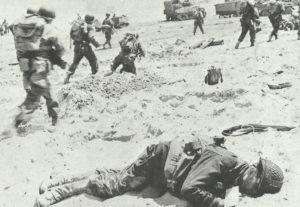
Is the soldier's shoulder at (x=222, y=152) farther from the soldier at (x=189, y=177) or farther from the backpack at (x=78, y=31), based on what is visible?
the backpack at (x=78, y=31)

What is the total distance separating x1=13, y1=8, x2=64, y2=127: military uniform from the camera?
6016 millimetres

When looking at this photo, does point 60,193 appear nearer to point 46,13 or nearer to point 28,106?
point 28,106

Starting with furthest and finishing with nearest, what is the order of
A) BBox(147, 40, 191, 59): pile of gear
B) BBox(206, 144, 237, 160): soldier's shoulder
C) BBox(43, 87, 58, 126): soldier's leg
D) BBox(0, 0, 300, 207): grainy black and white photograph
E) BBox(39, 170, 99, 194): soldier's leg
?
BBox(147, 40, 191, 59): pile of gear → BBox(43, 87, 58, 126): soldier's leg → BBox(39, 170, 99, 194): soldier's leg → BBox(0, 0, 300, 207): grainy black and white photograph → BBox(206, 144, 237, 160): soldier's shoulder

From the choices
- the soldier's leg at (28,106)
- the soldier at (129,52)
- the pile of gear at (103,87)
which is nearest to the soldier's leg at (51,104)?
the soldier's leg at (28,106)

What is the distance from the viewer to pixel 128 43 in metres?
8.99

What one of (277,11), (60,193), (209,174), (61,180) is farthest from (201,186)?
(277,11)

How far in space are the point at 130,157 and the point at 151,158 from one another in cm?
125

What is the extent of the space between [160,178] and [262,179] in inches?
36.9

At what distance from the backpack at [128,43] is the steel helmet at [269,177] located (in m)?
5.45

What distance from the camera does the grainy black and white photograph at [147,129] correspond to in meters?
4.03

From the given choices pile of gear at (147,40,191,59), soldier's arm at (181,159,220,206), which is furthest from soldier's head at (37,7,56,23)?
pile of gear at (147,40,191,59)

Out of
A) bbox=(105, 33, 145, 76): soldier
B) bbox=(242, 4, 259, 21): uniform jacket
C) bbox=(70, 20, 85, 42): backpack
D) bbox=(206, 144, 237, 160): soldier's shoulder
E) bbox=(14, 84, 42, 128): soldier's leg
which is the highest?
bbox=(70, 20, 85, 42): backpack

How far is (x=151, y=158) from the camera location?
4.22 meters

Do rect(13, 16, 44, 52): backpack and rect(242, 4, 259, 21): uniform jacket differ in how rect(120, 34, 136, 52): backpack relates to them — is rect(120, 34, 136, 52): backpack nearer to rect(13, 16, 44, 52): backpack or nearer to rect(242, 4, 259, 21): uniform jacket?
rect(13, 16, 44, 52): backpack
